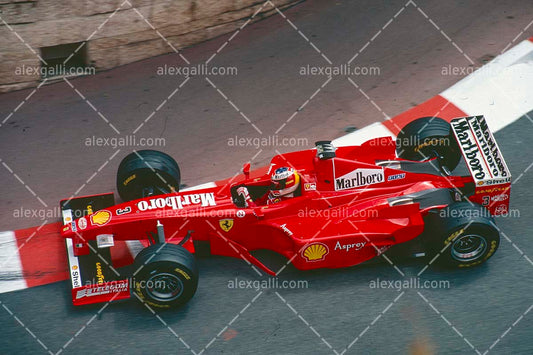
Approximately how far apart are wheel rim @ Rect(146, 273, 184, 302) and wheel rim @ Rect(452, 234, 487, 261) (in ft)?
8.52

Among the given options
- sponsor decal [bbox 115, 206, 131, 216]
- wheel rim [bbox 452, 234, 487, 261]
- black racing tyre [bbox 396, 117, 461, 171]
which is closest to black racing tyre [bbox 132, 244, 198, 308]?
sponsor decal [bbox 115, 206, 131, 216]

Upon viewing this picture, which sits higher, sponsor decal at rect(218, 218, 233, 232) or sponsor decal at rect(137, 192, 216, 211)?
sponsor decal at rect(137, 192, 216, 211)

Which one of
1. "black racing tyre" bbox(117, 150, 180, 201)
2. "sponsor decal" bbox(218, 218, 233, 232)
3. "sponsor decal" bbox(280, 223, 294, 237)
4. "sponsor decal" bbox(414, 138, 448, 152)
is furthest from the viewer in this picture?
"sponsor decal" bbox(414, 138, 448, 152)

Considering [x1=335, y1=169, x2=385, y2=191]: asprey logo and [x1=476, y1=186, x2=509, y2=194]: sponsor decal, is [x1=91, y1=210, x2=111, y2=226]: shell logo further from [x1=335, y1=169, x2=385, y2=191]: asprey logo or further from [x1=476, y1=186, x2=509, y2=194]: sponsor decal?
[x1=476, y1=186, x2=509, y2=194]: sponsor decal

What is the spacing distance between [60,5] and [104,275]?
4192 mm

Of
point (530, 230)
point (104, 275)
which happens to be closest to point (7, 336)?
point (104, 275)

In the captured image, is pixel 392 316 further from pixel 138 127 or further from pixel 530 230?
pixel 138 127

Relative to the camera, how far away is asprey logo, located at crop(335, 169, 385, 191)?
648 centimetres

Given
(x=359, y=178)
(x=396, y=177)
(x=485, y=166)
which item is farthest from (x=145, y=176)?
(x=485, y=166)

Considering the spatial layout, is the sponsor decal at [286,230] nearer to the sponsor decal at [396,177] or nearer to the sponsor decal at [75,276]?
the sponsor decal at [396,177]

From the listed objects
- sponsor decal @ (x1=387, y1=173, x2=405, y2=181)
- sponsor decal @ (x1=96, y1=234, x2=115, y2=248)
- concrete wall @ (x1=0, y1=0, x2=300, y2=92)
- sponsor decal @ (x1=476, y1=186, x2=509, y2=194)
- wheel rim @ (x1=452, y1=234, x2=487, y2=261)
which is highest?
concrete wall @ (x1=0, y1=0, x2=300, y2=92)

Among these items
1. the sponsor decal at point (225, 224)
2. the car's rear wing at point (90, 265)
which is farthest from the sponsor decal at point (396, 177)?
the car's rear wing at point (90, 265)

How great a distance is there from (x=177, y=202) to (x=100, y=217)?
29.1 inches

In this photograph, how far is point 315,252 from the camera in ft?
20.2
